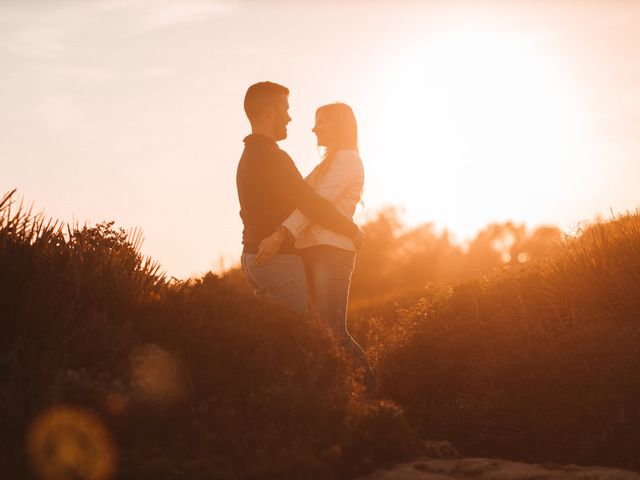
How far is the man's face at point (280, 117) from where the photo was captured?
780 centimetres

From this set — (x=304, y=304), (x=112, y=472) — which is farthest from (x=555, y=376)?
(x=112, y=472)

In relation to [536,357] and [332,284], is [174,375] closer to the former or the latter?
[332,284]

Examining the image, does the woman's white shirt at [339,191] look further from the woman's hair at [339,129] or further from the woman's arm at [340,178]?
the woman's hair at [339,129]

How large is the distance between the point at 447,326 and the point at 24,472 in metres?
6.31

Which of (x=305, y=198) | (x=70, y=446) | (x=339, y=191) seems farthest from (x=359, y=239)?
(x=70, y=446)

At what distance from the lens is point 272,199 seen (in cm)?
770

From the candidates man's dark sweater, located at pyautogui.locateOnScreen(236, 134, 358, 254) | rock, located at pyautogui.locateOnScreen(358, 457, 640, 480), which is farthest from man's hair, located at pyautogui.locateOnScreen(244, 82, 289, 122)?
rock, located at pyautogui.locateOnScreen(358, 457, 640, 480)

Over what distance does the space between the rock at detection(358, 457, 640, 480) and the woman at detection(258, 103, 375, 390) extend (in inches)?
61.2

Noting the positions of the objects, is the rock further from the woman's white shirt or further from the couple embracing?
the woman's white shirt

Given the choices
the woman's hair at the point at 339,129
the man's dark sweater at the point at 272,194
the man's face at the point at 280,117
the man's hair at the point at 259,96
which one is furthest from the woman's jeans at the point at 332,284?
the man's hair at the point at 259,96

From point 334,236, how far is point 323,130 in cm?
118

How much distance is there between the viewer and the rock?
243 inches

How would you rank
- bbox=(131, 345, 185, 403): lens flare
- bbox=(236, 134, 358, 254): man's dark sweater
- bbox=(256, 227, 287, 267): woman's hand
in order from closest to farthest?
bbox=(131, 345, 185, 403): lens flare < bbox=(256, 227, 287, 267): woman's hand < bbox=(236, 134, 358, 254): man's dark sweater

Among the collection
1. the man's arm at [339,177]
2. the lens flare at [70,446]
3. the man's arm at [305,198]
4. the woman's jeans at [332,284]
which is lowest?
the lens flare at [70,446]
